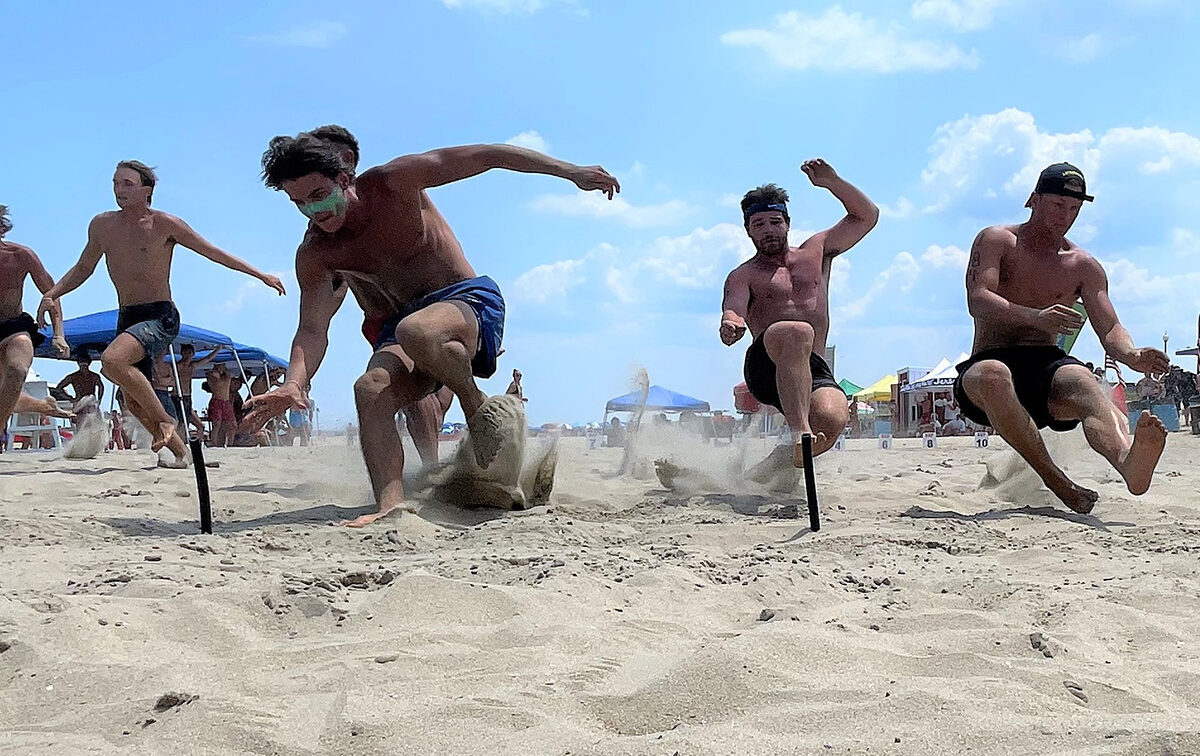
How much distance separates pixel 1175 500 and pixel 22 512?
4.38 meters

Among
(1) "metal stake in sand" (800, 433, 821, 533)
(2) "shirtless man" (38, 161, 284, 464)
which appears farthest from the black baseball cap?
(2) "shirtless man" (38, 161, 284, 464)

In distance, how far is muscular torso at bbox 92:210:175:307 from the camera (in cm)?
566

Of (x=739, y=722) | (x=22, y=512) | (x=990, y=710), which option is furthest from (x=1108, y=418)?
(x=22, y=512)

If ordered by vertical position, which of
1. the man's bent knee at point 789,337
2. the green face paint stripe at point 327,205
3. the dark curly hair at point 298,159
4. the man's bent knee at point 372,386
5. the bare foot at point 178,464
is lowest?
the bare foot at point 178,464

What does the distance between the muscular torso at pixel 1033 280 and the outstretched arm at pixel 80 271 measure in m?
4.68

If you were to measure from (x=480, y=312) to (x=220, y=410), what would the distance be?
974 cm

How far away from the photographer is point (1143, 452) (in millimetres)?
3400

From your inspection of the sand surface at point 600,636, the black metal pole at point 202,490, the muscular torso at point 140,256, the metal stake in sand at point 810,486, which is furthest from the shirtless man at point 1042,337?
the muscular torso at point 140,256

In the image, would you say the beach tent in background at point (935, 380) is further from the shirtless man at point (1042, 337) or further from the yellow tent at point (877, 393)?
the shirtless man at point (1042, 337)

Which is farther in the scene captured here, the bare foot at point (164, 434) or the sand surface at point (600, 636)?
the bare foot at point (164, 434)

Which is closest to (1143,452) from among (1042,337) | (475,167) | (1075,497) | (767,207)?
(1075,497)

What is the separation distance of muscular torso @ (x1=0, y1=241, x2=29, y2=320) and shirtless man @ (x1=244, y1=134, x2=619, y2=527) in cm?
251

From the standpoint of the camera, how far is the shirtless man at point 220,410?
12477 mm

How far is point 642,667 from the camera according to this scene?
1761mm
